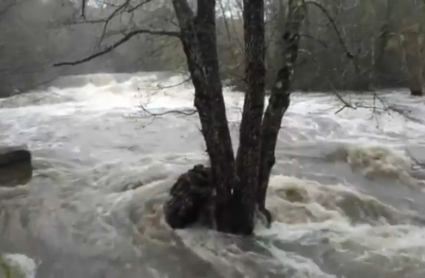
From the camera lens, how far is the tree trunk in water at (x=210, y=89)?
585 cm

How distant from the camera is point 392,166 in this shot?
9.91 metres

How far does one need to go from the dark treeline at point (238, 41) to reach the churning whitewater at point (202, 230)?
84 centimetres

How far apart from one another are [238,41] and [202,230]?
8.30ft

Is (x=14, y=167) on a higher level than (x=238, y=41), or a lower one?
lower

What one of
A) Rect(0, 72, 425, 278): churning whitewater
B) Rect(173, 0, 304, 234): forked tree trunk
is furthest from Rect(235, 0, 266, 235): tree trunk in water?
Rect(0, 72, 425, 278): churning whitewater

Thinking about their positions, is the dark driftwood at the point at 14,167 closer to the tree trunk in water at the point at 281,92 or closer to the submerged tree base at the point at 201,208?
the submerged tree base at the point at 201,208

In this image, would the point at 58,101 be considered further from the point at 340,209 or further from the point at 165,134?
the point at 340,209

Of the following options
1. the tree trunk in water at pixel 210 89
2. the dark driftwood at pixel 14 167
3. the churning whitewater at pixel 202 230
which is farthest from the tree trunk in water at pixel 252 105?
the dark driftwood at pixel 14 167

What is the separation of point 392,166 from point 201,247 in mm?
5129

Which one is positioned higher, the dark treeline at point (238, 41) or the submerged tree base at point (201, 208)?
the dark treeline at point (238, 41)

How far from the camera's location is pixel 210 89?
5938 millimetres

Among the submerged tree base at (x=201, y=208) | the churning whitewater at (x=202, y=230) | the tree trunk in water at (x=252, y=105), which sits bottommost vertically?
the churning whitewater at (x=202, y=230)

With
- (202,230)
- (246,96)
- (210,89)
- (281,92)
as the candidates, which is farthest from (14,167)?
(281,92)

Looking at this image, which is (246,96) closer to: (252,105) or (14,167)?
(252,105)
